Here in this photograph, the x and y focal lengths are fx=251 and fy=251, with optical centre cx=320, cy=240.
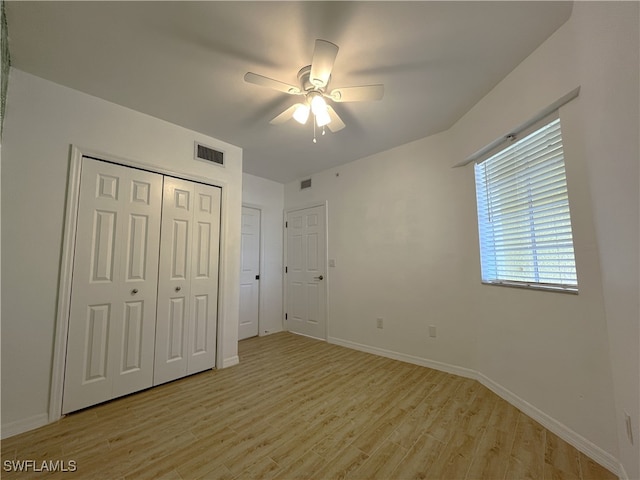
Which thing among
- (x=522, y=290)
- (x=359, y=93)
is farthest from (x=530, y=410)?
(x=359, y=93)

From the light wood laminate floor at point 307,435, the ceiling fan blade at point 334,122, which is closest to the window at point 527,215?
the light wood laminate floor at point 307,435

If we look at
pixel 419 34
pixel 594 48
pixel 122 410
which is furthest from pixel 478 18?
pixel 122 410

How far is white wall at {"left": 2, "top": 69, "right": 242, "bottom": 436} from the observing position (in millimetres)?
1741

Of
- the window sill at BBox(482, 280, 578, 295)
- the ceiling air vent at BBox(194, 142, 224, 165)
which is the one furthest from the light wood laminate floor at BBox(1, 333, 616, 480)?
the ceiling air vent at BBox(194, 142, 224, 165)

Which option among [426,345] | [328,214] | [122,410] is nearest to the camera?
[122,410]

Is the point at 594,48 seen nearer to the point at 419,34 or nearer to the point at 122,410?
the point at 419,34

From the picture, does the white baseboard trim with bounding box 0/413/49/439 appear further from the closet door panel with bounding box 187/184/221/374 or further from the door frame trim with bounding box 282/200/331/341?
the door frame trim with bounding box 282/200/331/341

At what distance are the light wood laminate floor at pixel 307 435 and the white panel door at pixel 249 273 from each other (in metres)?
1.46

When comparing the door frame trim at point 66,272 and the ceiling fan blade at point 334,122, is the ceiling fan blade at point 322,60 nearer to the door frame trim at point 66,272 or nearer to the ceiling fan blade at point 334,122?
the ceiling fan blade at point 334,122

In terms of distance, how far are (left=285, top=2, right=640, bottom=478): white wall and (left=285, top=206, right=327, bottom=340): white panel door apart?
229 mm

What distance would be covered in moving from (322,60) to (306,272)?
3084 mm

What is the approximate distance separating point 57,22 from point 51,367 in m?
2.32

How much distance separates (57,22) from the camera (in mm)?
1497

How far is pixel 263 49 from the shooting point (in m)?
1.70
